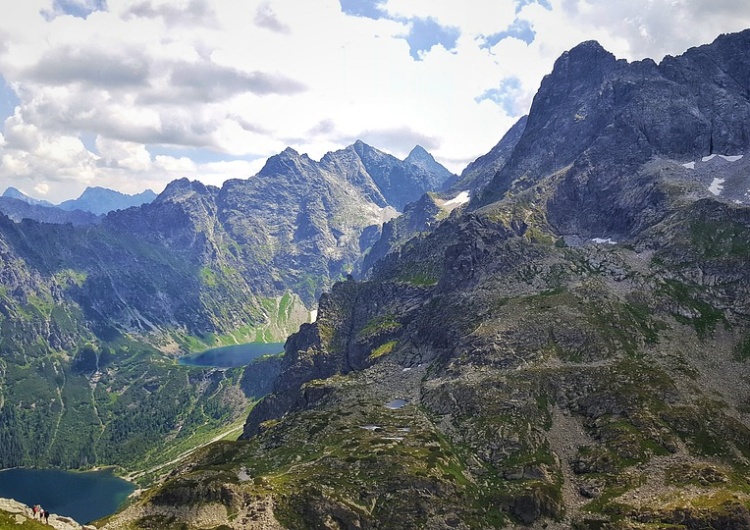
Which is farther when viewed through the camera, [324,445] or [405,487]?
[324,445]

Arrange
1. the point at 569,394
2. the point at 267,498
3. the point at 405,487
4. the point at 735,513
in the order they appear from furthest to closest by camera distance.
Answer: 1. the point at 569,394
2. the point at 405,487
3. the point at 267,498
4. the point at 735,513

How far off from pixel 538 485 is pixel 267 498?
6764cm

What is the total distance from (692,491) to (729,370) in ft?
214

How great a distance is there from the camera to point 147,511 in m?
129

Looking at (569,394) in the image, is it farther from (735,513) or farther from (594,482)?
(735,513)

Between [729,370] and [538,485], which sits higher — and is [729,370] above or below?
above

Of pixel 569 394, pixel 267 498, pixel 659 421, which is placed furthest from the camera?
pixel 569 394

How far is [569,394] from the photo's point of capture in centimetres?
18075

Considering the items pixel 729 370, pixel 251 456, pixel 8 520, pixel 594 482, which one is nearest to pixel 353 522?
pixel 251 456

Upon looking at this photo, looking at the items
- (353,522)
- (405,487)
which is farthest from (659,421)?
(353,522)

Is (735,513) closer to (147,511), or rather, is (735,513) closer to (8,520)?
(147,511)

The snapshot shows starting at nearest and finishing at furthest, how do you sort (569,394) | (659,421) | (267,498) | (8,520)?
(8,520) < (267,498) < (659,421) < (569,394)

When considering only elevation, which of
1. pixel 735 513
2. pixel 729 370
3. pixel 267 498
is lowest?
pixel 735 513

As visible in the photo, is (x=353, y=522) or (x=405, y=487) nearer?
(x=353, y=522)
